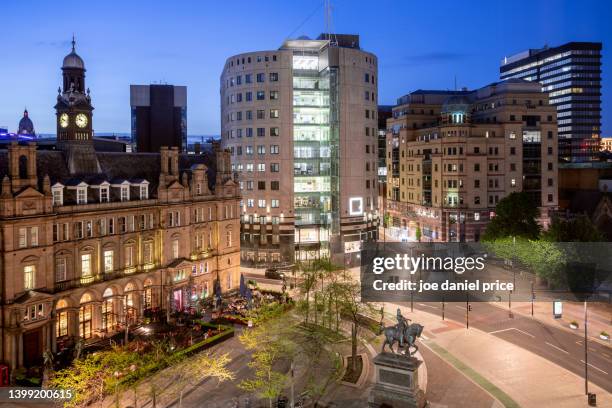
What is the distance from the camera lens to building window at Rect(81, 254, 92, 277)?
206 feet

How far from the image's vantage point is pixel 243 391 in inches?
1923

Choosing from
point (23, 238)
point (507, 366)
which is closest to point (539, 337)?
point (507, 366)

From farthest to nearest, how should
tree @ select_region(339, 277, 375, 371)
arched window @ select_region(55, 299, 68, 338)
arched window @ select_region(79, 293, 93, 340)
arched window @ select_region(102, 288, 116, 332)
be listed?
arched window @ select_region(102, 288, 116, 332) < arched window @ select_region(79, 293, 93, 340) < arched window @ select_region(55, 299, 68, 338) < tree @ select_region(339, 277, 375, 371)

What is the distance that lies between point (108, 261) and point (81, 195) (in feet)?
27.8

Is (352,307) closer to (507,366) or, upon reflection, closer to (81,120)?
(507,366)

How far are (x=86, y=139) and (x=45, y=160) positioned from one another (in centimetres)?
634

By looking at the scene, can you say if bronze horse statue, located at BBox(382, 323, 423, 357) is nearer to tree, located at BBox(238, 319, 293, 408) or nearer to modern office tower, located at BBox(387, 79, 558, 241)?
tree, located at BBox(238, 319, 293, 408)

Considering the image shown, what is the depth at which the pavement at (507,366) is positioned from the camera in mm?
47031

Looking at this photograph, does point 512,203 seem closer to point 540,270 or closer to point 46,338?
point 540,270

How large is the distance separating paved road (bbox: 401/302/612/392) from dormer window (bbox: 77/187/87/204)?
45823mm

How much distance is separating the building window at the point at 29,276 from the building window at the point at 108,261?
9586mm

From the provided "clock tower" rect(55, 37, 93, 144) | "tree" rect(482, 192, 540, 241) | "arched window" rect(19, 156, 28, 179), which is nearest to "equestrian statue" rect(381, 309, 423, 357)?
"arched window" rect(19, 156, 28, 179)

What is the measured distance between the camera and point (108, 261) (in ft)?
217

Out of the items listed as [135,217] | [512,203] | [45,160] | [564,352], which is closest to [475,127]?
[512,203]
